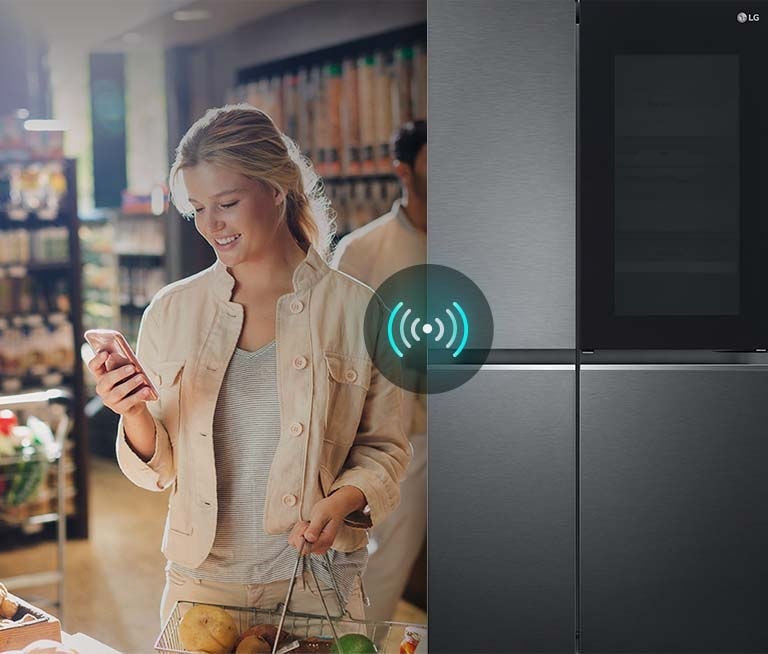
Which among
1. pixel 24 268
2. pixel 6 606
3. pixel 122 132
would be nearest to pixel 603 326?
pixel 122 132

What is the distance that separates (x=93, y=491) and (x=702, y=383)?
1.30 meters

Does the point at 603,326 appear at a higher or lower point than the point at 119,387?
higher

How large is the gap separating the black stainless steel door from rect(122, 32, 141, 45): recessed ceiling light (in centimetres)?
92

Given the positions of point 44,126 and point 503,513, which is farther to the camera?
point 503,513

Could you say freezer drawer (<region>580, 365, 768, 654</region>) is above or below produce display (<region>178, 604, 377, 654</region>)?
above

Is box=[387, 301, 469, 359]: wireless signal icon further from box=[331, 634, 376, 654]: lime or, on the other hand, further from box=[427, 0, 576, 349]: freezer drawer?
box=[331, 634, 376, 654]: lime

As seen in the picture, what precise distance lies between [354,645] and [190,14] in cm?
138

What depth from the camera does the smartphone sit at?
6.24 feet

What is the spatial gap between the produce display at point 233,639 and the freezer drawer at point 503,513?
232mm

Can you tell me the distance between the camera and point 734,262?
6.33ft

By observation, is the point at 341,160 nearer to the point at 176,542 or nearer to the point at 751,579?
the point at 176,542

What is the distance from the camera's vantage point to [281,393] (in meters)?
1.89

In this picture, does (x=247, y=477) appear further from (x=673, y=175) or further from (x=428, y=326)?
(x=673, y=175)

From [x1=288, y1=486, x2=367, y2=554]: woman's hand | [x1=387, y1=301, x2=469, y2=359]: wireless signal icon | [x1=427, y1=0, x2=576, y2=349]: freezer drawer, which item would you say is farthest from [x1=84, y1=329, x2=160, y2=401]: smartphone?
[x1=427, y1=0, x2=576, y2=349]: freezer drawer
